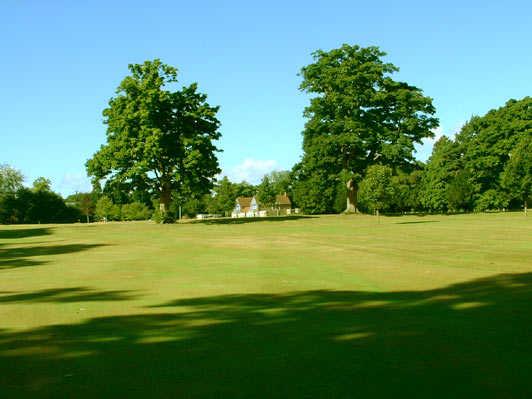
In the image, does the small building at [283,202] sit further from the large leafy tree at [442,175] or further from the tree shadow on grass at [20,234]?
the tree shadow on grass at [20,234]

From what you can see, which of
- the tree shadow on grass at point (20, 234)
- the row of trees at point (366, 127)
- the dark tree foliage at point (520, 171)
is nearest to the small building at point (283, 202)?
the row of trees at point (366, 127)

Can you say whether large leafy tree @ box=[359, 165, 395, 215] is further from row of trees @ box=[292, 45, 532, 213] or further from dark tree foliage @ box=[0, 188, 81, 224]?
dark tree foliage @ box=[0, 188, 81, 224]

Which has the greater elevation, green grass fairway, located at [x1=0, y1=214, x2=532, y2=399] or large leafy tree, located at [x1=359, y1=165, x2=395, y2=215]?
large leafy tree, located at [x1=359, y1=165, x2=395, y2=215]

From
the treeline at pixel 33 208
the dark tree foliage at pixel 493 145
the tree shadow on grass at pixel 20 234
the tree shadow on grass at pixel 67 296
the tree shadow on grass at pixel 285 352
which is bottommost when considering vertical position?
the tree shadow on grass at pixel 285 352

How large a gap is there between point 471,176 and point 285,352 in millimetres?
78848

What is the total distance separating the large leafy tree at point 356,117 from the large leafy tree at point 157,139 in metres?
13.8

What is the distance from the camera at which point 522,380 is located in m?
5.62

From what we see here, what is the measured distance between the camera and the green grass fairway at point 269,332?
5641mm

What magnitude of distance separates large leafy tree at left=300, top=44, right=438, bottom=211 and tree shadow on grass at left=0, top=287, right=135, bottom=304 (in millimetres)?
50264

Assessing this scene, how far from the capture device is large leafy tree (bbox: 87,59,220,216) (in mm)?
51469

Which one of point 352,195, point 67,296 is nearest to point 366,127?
point 352,195

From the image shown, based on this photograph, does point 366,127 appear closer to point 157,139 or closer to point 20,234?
point 157,139

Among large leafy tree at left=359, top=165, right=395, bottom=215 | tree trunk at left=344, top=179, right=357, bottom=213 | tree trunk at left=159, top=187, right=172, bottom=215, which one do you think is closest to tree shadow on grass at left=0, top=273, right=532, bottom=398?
large leafy tree at left=359, top=165, right=395, bottom=215

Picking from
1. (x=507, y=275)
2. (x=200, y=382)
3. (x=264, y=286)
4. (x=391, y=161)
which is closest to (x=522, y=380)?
(x=200, y=382)
